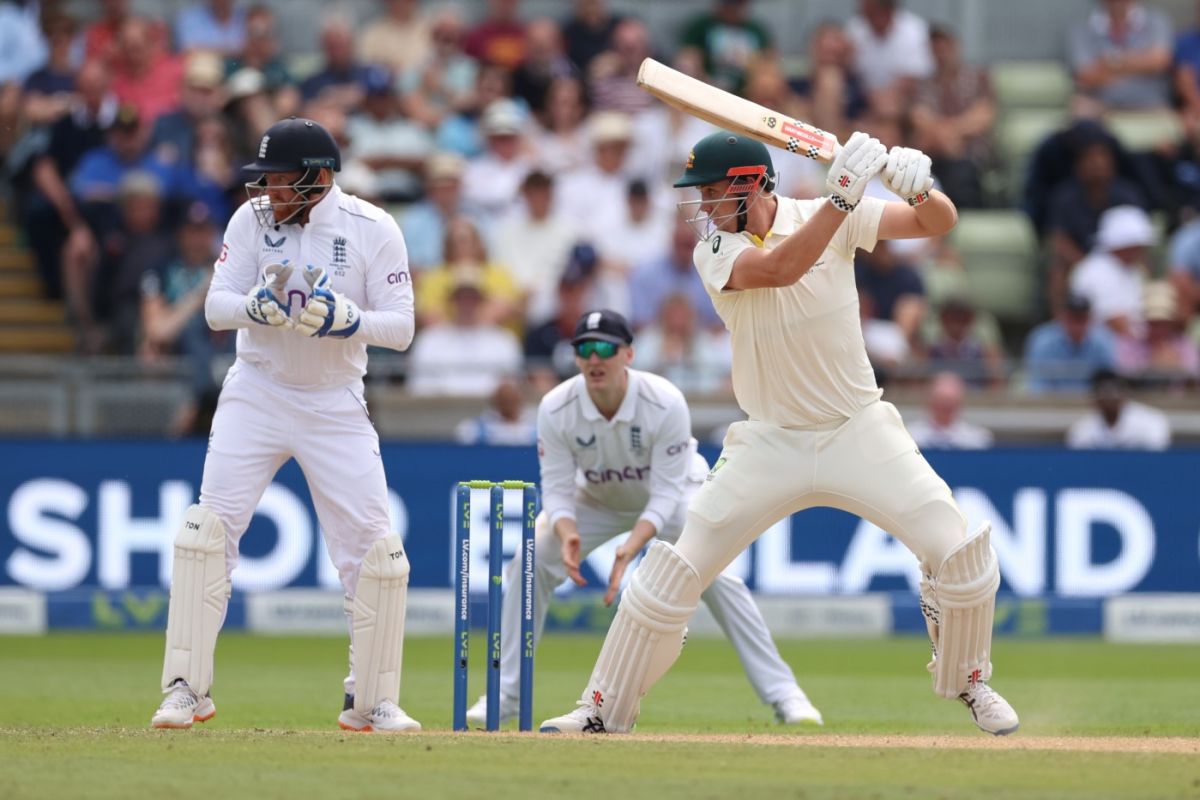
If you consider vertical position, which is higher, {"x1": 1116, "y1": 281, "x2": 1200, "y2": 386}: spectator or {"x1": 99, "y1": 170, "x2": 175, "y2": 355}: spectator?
{"x1": 99, "y1": 170, "x2": 175, "y2": 355}: spectator

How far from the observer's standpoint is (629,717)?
6.45 meters

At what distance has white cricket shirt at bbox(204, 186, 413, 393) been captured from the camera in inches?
254

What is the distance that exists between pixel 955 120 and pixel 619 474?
7.41 metres

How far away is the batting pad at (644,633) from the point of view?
20.5ft

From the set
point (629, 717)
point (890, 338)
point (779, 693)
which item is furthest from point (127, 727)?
point (890, 338)

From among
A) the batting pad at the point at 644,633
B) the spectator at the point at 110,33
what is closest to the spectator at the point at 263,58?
the spectator at the point at 110,33

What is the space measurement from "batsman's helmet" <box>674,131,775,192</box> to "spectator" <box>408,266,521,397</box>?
5408mm

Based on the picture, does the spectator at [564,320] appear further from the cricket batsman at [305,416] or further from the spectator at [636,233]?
the cricket batsman at [305,416]

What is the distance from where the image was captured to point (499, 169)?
43.6 ft

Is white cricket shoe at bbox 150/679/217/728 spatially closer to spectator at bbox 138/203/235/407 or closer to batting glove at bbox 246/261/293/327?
batting glove at bbox 246/261/293/327

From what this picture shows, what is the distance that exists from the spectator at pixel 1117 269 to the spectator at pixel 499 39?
4.22m

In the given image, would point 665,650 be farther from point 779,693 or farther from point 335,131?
point 335,131

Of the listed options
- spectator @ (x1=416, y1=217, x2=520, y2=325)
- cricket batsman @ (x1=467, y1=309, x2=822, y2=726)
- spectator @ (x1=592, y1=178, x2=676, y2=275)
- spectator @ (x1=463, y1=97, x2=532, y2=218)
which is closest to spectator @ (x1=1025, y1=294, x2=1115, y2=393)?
spectator @ (x1=592, y1=178, x2=676, y2=275)

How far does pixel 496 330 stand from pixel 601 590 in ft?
6.20
